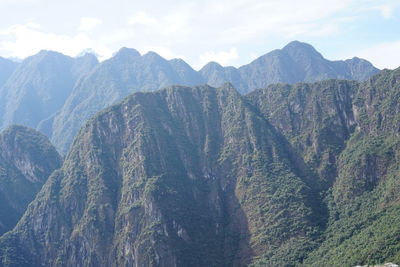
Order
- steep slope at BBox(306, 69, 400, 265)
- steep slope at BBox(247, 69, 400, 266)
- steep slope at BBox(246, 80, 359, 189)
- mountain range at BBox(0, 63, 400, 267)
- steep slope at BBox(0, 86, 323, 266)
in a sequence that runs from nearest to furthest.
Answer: steep slope at BBox(306, 69, 400, 265) → steep slope at BBox(247, 69, 400, 266) → mountain range at BBox(0, 63, 400, 267) → steep slope at BBox(0, 86, 323, 266) → steep slope at BBox(246, 80, 359, 189)

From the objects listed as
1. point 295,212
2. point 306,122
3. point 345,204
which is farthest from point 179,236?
point 306,122

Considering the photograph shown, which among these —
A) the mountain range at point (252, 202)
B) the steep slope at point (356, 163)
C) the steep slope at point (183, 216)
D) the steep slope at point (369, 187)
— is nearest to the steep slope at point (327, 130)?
the steep slope at point (356, 163)

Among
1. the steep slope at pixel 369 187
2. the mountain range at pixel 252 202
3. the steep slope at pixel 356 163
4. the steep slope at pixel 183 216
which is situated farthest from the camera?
the steep slope at pixel 183 216

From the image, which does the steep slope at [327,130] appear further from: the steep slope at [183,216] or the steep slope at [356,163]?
the steep slope at [183,216]

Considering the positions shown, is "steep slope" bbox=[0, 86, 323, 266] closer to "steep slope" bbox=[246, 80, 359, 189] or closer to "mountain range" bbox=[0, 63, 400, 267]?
"mountain range" bbox=[0, 63, 400, 267]

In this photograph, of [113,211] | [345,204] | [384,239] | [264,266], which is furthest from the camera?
[113,211]

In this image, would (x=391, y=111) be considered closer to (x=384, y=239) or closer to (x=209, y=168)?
(x=384, y=239)

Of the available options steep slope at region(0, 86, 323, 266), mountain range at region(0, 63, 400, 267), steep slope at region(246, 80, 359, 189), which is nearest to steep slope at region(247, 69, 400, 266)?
steep slope at region(246, 80, 359, 189)

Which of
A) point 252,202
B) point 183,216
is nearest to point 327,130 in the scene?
point 252,202
